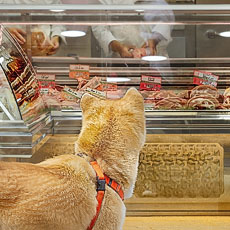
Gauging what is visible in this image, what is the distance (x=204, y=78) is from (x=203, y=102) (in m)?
0.15

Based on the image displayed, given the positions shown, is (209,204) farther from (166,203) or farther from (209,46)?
(209,46)

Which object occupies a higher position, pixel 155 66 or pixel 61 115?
pixel 155 66

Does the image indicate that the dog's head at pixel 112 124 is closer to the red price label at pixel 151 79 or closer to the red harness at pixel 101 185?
the red harness at pixel 101 185

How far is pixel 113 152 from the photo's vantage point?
1405 millimetres

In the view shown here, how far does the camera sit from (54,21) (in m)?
2.34

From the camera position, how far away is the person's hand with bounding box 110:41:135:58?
2.37 m

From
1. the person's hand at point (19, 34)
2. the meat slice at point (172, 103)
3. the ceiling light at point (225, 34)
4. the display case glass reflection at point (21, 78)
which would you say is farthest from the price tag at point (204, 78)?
the person's hand at point (19, 34)

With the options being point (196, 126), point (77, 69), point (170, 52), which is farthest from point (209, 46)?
point (77, 69)

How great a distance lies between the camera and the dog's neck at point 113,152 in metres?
1.40

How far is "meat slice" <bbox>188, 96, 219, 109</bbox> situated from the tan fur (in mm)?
952

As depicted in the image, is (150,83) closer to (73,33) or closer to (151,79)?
(151,79)

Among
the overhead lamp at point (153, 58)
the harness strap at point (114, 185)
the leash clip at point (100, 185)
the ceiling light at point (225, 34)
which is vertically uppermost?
the ceiling light at point (225, 34)

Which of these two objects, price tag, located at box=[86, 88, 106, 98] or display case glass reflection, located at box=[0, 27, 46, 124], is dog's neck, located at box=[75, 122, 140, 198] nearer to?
display case glass reflection, located at box=[0, 27, 46, 124]

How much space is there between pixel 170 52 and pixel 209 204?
3.17ft
